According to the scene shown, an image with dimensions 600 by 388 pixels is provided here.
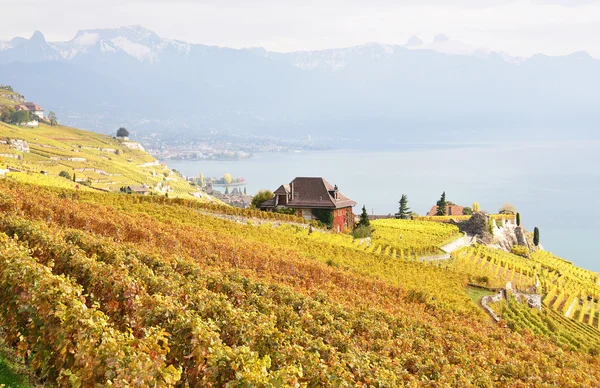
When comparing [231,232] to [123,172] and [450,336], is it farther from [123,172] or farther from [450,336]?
[123,172]

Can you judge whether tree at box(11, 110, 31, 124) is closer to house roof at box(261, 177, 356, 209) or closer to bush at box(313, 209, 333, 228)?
house roof at box(261, 177, 356, 209)

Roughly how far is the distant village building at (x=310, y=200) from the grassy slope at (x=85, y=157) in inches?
1168

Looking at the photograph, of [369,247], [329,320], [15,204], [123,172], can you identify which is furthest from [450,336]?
[123,172]

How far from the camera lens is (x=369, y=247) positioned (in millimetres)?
39438

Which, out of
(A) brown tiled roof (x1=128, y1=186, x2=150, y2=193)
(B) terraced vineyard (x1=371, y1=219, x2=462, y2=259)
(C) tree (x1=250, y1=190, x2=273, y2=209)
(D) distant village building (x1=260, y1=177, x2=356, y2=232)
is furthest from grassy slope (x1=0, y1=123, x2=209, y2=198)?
(B) terraced vineyard (x1=371, y1=219, x2=462, y2=259)

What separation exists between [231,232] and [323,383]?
2220 centimetres

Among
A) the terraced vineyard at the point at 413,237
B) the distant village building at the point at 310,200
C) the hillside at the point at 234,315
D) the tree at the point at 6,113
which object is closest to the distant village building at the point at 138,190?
the distant village building at the point at 310,200

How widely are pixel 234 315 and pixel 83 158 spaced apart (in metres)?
101

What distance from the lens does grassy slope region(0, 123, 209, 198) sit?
3408 inches

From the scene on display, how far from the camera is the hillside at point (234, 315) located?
9258mm

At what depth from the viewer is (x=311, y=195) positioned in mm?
51219

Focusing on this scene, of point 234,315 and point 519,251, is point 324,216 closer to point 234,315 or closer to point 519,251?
point 519,251

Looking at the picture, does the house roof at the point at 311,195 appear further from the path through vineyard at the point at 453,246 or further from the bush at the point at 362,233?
the path through vineyard at the point at 453,246

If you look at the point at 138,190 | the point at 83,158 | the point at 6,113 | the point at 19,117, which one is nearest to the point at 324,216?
the point at 138,190
